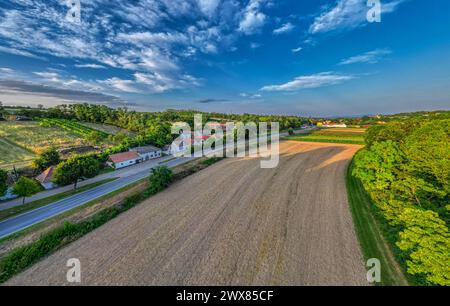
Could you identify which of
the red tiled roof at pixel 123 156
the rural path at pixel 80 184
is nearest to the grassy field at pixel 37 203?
the rural path at pixel 80 184

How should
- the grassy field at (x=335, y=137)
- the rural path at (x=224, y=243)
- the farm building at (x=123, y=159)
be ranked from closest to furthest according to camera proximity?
the rural path at (x=224, y=243) → the farm building at (x=123, y=159) → the grassy field at (x=335, y=137)

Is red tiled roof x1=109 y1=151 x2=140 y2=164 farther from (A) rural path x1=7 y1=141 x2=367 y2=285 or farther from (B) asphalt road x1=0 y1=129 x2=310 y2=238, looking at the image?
(A) rural path x1=7 y1=141 x2=367 y2=285

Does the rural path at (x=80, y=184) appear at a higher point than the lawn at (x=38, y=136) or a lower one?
lower

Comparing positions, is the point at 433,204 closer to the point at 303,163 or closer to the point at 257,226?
the point at 257,226

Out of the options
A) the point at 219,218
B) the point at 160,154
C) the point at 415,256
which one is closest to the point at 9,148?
the point at 160,154

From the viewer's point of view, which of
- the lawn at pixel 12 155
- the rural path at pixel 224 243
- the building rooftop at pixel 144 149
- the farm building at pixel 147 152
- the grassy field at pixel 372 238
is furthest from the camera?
the building rooftop at pixel 144 149

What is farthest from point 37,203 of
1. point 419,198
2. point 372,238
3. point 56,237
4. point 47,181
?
point 419,198

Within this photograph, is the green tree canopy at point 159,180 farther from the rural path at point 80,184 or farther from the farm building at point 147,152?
the farm building at point 147,152
